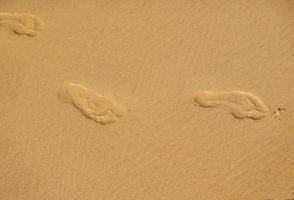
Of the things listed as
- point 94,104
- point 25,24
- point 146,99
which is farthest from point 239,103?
point 25,24

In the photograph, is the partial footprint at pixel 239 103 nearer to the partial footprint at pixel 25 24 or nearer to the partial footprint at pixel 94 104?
the partial footprint at pixel 94 104

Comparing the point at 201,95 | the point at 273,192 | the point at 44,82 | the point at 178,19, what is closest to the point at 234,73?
the point at 201,95

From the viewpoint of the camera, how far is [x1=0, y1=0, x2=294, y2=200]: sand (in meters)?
0.95

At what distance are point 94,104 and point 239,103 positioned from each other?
1.31ft

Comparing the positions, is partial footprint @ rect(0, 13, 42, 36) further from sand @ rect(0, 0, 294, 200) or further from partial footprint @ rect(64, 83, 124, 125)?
partial footprint @ rect(64, 83, 124, 125)

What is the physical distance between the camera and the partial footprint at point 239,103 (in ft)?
3.14

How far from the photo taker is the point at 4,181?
969mm

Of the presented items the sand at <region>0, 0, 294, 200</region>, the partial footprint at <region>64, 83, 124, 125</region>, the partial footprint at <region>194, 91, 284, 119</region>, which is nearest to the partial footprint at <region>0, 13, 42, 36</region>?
the sand at <region>0, 0, 294, 200</region>

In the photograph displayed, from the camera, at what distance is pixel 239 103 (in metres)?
0.96

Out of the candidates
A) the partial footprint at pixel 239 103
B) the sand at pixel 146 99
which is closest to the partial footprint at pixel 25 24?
the sand at pixel 146 99

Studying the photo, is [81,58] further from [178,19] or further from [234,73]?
[234,73]

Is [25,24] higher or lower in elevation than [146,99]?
higher

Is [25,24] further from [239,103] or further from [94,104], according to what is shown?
[239,103]

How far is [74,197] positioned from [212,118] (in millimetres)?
431
